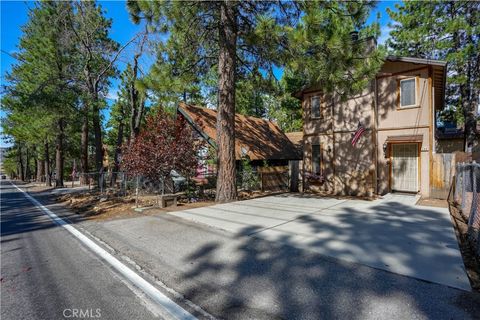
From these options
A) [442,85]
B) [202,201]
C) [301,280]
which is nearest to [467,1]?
[442,85]

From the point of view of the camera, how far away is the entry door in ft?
38.8

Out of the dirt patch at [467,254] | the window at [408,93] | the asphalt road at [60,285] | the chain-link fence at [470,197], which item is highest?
the window at [408,93]

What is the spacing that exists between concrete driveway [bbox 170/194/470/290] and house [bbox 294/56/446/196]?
2438 mm

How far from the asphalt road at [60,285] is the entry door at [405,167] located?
12.4 m

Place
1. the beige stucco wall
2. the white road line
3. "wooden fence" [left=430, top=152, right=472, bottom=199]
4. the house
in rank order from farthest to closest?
the beige stucco wall < the house < "wooden fence" [left=430, top=152, right=472, bottom=199] < the white road line

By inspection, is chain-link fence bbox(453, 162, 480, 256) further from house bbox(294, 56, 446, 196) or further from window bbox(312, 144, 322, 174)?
window bbox(312, 144, 322, 174)

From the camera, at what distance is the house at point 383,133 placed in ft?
36.9

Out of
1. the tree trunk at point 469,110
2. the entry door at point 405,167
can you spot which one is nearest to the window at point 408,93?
the entry door at point 405,167

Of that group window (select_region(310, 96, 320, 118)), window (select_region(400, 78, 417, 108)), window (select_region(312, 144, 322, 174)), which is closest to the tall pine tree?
window (select_region(400, 78, 417, 108))

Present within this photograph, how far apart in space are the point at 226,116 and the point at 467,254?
322 inches

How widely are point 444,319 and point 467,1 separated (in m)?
19.4

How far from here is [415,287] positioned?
136 inches

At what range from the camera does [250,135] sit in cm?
1870

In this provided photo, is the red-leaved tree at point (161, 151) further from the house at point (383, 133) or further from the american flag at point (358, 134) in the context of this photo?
the american flag at point (358, 134)
